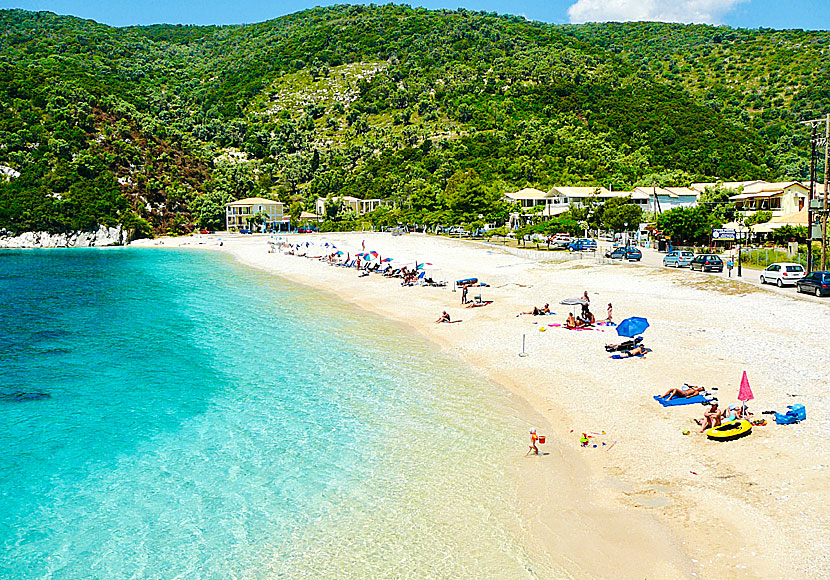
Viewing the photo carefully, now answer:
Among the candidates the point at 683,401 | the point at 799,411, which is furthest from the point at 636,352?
the point at 799,411

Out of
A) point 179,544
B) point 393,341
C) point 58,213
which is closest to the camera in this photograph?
point 179,544

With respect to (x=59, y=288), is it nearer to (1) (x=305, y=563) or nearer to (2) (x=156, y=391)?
(2) (x=156, y=391)

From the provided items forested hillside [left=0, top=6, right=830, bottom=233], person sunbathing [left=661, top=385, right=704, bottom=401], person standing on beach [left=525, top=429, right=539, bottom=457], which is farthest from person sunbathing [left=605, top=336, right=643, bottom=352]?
forested hillside [left=0, top=6, right=830, bottom=233]

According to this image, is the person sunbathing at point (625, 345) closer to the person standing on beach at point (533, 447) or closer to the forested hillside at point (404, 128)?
the person standing on beach at point (533, 447)

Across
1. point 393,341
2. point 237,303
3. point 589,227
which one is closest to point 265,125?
point 589,227

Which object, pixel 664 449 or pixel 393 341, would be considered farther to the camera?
pixel 393 341

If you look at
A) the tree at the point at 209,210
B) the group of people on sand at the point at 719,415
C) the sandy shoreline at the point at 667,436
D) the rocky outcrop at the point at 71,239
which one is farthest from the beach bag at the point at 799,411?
the tree at the point at 209,210

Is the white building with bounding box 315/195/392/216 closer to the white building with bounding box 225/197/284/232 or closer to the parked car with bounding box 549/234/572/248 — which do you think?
the white building with bounding box 225/197/284/232
